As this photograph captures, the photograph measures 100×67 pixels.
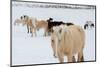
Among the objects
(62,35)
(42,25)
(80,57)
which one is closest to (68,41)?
(62,35)

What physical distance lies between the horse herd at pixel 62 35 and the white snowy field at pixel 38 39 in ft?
0.15

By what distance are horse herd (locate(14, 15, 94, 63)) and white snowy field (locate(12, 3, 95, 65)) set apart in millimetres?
45

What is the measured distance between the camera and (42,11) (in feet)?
8.04

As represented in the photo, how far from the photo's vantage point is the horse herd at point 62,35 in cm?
241

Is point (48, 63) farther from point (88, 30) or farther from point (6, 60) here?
point (88, 30)

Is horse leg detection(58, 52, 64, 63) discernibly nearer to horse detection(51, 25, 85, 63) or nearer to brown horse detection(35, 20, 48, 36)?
horse detection(51, 25, 85, 63)

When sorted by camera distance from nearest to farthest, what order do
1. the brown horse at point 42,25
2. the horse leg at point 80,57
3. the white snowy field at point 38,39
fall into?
the white snowy field at point 38,39 < the brown horse at point 42,25 < the horse leg at point 80,57

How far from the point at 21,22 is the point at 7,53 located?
35 centimetres

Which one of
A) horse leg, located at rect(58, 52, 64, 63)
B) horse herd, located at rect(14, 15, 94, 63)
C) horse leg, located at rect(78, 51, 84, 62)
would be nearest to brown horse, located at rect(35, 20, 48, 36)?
horse herd, located at rect(14, 15, 94, 63)

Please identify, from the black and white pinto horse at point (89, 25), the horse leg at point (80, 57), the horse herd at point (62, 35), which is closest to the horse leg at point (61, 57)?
the horse herd at point (62, 35)

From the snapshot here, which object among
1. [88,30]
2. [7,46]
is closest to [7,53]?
[7,46]

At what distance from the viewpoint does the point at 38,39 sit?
2426mm

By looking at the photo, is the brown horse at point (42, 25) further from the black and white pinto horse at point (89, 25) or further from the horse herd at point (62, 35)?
the black and white pinto horse at point (89, 25)

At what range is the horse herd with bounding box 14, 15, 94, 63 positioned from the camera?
7.92 ft
